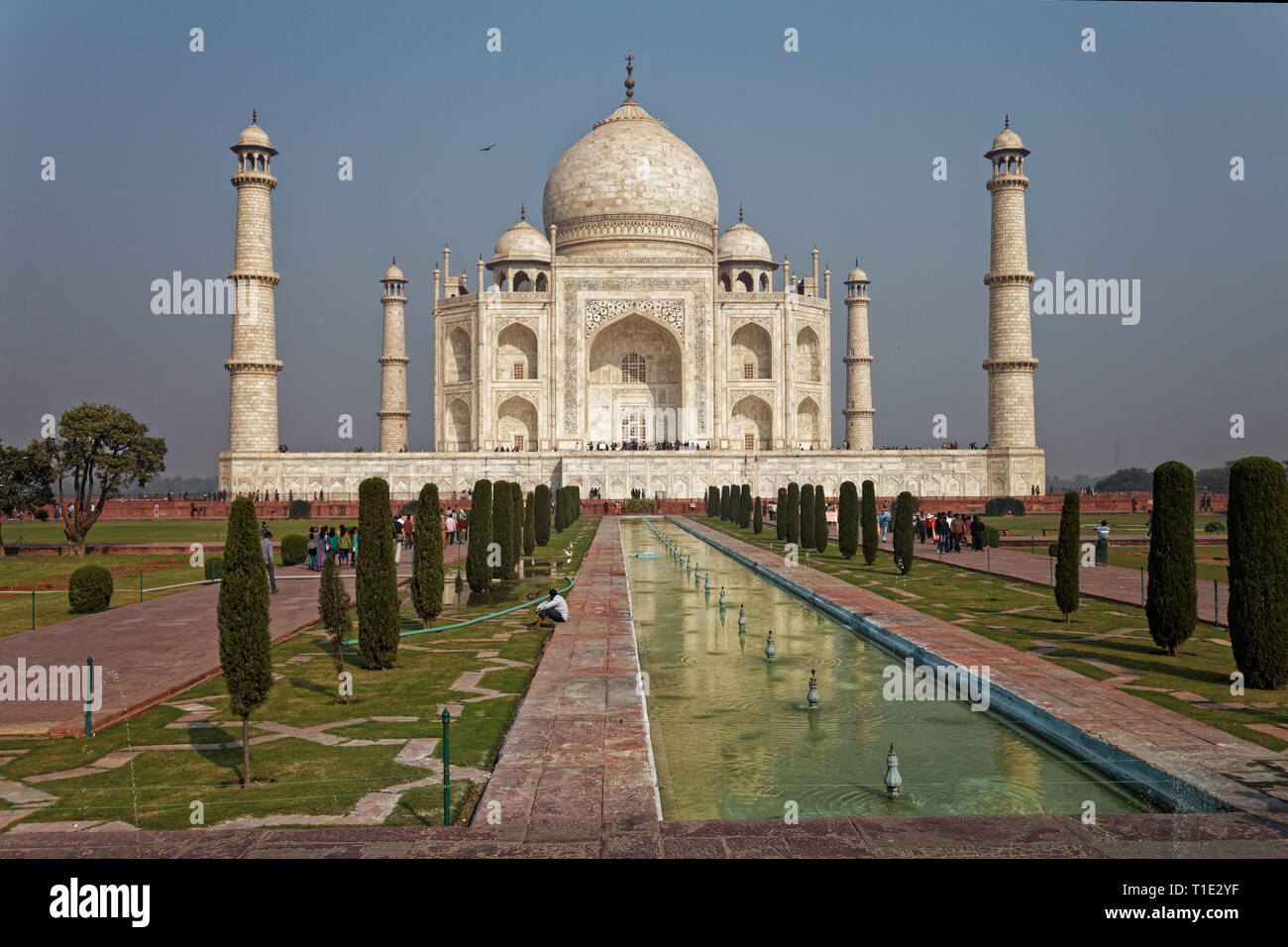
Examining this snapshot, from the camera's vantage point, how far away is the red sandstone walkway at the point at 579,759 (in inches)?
160

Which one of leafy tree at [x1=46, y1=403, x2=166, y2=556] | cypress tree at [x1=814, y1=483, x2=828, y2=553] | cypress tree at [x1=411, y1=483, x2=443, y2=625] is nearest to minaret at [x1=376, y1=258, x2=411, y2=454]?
leafy tree at [x1=46, y1=403, x2=166, y2=556]

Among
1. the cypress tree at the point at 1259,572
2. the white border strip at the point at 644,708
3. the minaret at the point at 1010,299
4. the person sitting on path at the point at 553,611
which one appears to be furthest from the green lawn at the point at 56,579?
the minaret at the point at 1010,299

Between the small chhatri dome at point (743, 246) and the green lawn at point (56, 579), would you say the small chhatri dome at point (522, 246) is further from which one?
the green lawn at point (56, 579)

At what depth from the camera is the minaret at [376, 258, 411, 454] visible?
44.8 metres

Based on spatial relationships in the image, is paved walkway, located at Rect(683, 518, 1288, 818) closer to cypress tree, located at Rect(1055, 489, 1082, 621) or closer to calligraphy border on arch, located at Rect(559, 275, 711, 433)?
cypress tree, located at Rect(1055, 489, 1082, 621)

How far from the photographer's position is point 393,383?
4484 cm

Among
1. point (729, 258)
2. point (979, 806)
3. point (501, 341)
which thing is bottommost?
point (979, 806)

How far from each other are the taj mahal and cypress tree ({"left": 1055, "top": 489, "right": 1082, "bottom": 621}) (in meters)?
25.1
